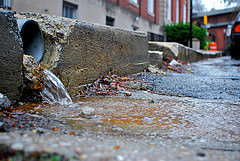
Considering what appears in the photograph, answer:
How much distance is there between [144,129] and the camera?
1706 millimetres

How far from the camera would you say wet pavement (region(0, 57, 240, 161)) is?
117cm

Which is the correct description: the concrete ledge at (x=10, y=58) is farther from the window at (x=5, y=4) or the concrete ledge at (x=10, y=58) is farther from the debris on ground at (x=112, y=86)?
the window at (x=5, y=4)

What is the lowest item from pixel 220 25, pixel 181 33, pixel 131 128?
pixel 131 128

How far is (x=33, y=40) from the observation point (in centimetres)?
277

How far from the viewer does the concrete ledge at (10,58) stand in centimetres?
195

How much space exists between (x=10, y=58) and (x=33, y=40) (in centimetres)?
82

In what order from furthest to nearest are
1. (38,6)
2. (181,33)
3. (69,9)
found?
(181,33) < (69,9) < (38,6)

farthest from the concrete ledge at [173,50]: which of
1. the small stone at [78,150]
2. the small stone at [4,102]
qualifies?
the small stone at [78,150]

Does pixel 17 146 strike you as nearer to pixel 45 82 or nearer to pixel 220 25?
pixel 45 82

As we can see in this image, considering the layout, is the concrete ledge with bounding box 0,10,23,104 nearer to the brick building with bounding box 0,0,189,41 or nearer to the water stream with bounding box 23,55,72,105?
the water stream with bounding box 23,55,72,105

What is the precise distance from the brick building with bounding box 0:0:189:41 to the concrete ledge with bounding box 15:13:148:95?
2589 mm

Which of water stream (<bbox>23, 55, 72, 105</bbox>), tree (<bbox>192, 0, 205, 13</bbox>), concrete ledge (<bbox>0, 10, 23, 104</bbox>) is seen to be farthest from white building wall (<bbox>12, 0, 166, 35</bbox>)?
tree (<bbox>192, 0, 205, 13</bbox>)

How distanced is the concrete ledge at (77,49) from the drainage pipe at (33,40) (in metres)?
0.06

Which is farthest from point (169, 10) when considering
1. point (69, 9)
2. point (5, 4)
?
point (5, 4)
